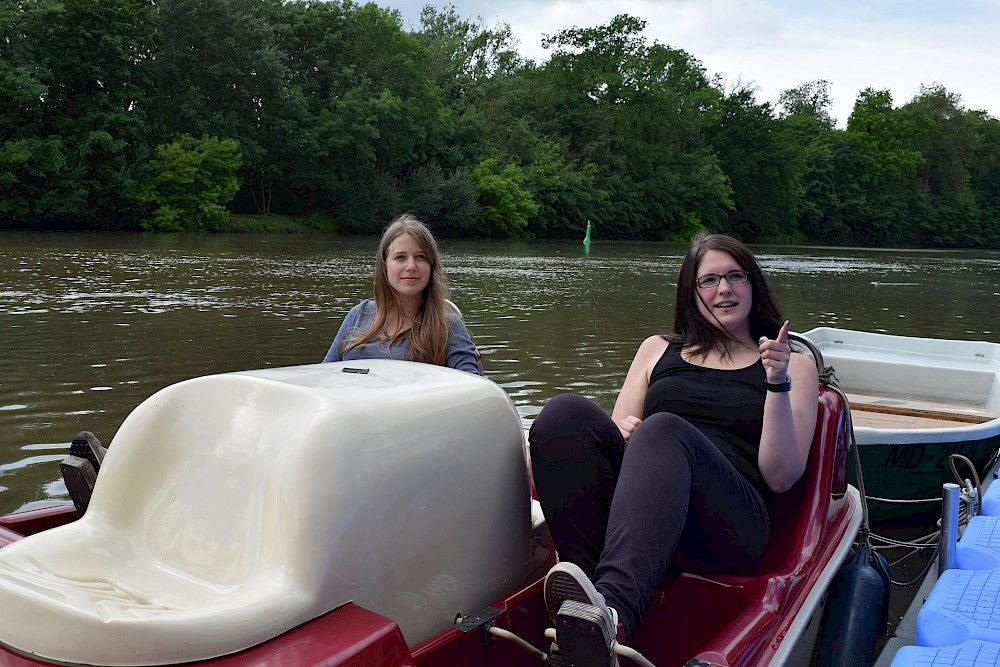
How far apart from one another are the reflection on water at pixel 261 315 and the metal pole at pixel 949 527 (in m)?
4.05

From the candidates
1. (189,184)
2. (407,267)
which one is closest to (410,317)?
(407,267)

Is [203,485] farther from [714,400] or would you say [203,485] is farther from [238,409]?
[714,400]

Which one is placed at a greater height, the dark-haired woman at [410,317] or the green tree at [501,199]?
the green tree at [501,199]

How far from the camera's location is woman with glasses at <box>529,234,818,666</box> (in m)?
2.15

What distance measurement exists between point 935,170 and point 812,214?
13046mm

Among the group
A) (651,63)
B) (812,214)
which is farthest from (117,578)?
(812,214)

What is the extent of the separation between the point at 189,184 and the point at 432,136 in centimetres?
1423

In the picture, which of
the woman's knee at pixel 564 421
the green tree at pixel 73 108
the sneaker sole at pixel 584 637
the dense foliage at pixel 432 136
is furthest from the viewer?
the dense foliage at pixel 432 136

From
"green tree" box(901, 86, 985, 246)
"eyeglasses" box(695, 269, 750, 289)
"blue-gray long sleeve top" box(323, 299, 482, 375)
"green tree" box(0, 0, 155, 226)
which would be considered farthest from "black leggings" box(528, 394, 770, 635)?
"green tree" box(901, 86, 985, 246)

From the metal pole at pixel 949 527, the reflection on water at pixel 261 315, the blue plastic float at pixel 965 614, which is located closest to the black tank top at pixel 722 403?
the blue plastic float at pixel 965 614

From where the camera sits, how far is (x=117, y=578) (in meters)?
1.88

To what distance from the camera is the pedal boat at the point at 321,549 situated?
1.66m

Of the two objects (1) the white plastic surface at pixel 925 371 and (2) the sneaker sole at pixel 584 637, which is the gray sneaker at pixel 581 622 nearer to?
(2) the sneaker sole at pixel 584 637

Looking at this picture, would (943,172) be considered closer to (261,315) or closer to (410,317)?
(261,315)
